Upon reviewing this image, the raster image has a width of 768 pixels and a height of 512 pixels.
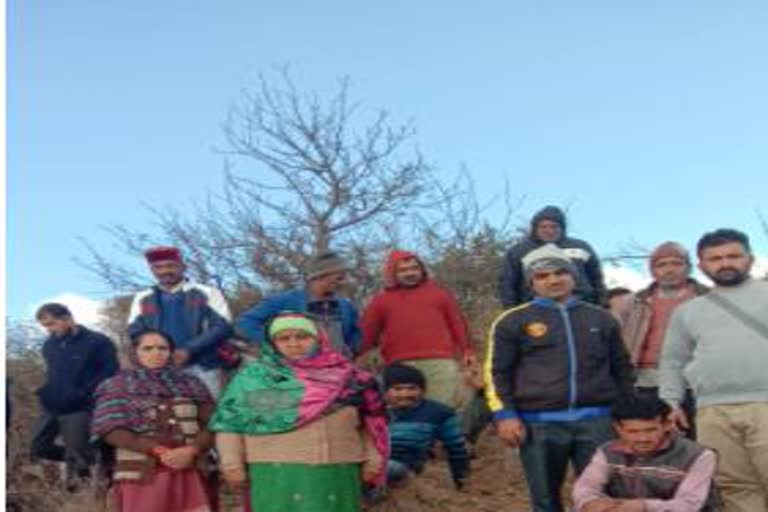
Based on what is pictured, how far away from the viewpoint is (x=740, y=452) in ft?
18.4

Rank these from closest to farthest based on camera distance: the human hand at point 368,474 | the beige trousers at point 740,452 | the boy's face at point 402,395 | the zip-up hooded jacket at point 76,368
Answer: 1. the beige trousers at point 740,452
2. the human hand at point 368,474
3. the boy's face at point 402,395
4. the zip-up hooded jacket at point 76,368

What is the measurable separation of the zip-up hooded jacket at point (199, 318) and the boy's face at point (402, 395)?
1130 millimetres

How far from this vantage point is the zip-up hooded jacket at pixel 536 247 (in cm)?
771

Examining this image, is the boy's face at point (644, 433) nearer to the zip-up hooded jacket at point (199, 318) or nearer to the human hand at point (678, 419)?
the human hand at point (678, 419)

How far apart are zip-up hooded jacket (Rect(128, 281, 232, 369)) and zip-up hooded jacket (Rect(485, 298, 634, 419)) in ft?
6.60

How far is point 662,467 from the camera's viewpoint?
525 cm

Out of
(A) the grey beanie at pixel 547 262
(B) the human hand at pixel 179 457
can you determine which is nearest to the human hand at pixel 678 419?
(A) the grey beanie at pixel 547 262

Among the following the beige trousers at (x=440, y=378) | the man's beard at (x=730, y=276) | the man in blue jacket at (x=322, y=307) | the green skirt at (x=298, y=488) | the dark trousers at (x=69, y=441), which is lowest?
the green skirt at (x=298, y=488)

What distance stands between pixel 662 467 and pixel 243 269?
25.1ft

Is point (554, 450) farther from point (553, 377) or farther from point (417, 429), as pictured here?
point (417, 429)

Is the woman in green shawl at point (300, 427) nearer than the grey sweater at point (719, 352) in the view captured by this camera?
No

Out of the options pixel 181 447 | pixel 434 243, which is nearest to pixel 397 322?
pixel 181 447

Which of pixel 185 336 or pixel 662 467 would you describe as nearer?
pixel 662 467

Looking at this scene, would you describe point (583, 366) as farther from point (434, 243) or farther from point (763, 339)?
point (434, 243)
